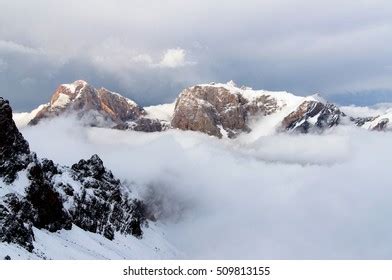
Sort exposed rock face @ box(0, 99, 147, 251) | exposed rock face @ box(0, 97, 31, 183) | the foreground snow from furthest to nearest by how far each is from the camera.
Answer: exposed rock face @ box(0, 97, 31, 183) → exposed rock face @ box(0, 99, 147, 251) → the foreground snow

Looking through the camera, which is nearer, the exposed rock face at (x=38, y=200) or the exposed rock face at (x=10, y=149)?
the exposed rock face at (x=38, y=200)

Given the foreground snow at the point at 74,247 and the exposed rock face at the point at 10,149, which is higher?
the exposed rock face at the point at 10,149

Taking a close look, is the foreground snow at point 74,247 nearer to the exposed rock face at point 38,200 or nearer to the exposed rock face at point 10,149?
the exposed rock face at point 38,200

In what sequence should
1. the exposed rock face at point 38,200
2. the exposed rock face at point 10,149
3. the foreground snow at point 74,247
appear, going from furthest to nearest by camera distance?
the exposed rock face at point 10,149 < the exposed rock face at point 38,200 < the foreground snow at point 74,247

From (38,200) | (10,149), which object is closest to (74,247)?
(38,200)

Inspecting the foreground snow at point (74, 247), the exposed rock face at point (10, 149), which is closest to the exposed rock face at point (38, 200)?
the exposed rock face at point (10, 149)

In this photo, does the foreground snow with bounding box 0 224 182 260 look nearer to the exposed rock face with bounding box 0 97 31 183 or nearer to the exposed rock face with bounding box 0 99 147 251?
the exposed rock face with bounding box 0 99 147 251

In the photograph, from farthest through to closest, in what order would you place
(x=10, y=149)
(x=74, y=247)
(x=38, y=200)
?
(x=38, y=200) → (x=10, y=149) → (x=74, y=247)

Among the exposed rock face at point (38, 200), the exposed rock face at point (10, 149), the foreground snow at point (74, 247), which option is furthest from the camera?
the exposed rock face at point (10, 149)

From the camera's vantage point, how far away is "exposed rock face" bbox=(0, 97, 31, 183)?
446ft

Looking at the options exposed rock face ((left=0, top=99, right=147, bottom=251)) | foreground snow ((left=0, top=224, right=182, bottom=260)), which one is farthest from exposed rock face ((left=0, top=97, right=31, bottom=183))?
foreground snow ((left=0, top=224, right=182, bottom=260))

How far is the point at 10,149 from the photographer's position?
141875 millimetres

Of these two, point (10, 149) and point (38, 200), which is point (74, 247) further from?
point (10, 149)

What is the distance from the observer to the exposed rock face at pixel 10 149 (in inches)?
5349
